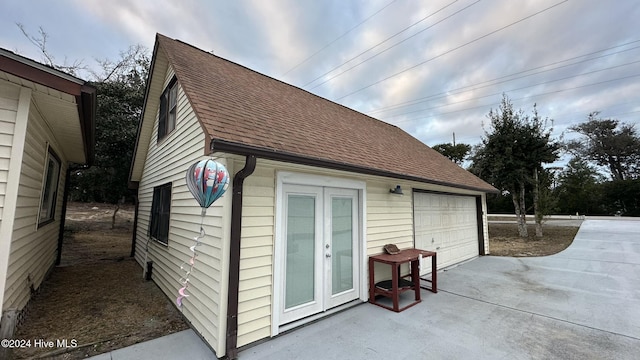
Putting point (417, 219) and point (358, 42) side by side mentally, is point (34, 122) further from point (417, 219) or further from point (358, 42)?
point (358, 42)

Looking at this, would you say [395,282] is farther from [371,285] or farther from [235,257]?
[235,257]

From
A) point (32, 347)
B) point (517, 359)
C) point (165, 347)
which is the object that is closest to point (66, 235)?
point (32, 347)

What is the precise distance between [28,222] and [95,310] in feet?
5.59

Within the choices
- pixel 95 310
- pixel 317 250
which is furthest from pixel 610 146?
pixel 95 310

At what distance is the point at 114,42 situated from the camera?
12.5 meters

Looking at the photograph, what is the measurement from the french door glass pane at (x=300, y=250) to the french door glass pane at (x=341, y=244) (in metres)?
0.47

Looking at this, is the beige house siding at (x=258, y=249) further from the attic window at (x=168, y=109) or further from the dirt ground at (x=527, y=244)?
the dirt ground at (x=527, y=244)

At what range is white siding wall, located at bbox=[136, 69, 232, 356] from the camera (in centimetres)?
302

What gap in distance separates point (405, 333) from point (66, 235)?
15283 millimetres

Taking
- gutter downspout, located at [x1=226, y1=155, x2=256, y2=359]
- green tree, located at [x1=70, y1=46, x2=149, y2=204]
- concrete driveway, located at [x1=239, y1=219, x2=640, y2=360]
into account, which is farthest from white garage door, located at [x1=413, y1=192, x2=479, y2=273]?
green tree, located at [x1=70, y1=46, x2=149, y2=204]

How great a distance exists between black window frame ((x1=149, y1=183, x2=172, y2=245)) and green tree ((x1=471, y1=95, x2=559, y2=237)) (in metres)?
14.7

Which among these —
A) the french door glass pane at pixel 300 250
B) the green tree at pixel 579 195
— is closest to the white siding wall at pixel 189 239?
the french door glass pane at pixel 300 250

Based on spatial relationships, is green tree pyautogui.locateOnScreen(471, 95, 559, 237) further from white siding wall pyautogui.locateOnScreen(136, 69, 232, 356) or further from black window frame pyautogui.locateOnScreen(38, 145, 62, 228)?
black window frame pyautogui.locateOnScreen(38, 145, 62, 228)

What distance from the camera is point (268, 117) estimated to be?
168 inches
